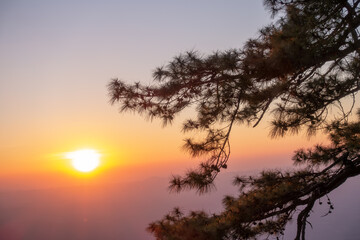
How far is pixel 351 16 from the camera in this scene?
2.76 metres

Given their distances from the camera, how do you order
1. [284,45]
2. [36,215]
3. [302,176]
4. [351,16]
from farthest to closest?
[36,215], [302,176], [351,16], [284,45]

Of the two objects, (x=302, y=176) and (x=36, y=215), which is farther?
(x=36, y=215)

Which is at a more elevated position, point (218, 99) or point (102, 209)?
point (102, 209)

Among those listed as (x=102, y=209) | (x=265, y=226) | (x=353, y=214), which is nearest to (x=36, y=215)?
(x=102, y=209)

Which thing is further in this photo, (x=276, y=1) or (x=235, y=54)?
(x=276, y=1)

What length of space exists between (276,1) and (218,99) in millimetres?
1422

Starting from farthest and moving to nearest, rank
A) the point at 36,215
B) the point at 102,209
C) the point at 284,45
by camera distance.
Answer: the point at 102,209, the point at 36,215, the point at 284,45

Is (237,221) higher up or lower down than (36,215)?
lower down

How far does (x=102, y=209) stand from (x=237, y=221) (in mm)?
168437

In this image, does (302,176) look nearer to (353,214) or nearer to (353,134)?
(353,134)

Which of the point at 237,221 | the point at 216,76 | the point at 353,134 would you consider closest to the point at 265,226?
the point at 237,221

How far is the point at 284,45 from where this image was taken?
2.35m

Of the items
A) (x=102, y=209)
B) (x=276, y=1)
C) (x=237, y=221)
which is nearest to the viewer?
(x=237, y=221)

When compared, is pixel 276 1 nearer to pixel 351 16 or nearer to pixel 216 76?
pixel 351 16
